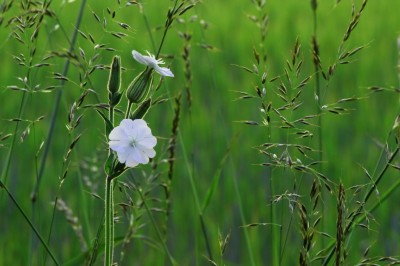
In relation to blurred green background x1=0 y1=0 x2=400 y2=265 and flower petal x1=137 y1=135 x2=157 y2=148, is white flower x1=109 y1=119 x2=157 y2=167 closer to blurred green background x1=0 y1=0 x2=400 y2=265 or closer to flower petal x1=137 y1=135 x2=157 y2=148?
flower petal x1=137 y1=135 x2=157 y2=148

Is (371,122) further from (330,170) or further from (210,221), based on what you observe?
(210,221)

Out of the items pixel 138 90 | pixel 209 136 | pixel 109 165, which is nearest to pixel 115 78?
pixel 138 90

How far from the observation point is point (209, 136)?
3447mm

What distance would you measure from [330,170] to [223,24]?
204cm

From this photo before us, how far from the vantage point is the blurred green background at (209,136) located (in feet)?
8.16

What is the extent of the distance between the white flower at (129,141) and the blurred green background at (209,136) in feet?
1.35

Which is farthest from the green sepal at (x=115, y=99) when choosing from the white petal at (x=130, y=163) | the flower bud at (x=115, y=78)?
the white petal at (x=130, y=163)

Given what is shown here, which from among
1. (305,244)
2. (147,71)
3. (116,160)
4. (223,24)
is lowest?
(305,244)

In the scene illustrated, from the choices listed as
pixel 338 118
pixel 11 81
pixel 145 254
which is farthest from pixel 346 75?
pixel 145 254

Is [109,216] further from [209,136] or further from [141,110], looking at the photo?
[209,136]

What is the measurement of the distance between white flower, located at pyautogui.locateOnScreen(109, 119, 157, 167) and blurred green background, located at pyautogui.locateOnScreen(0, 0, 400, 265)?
1.35ft

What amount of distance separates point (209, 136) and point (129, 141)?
235cm

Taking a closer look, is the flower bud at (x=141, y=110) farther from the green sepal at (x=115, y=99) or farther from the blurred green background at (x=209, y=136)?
the blurred green background at (x=209, y=136)

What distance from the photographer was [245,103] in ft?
12.7
